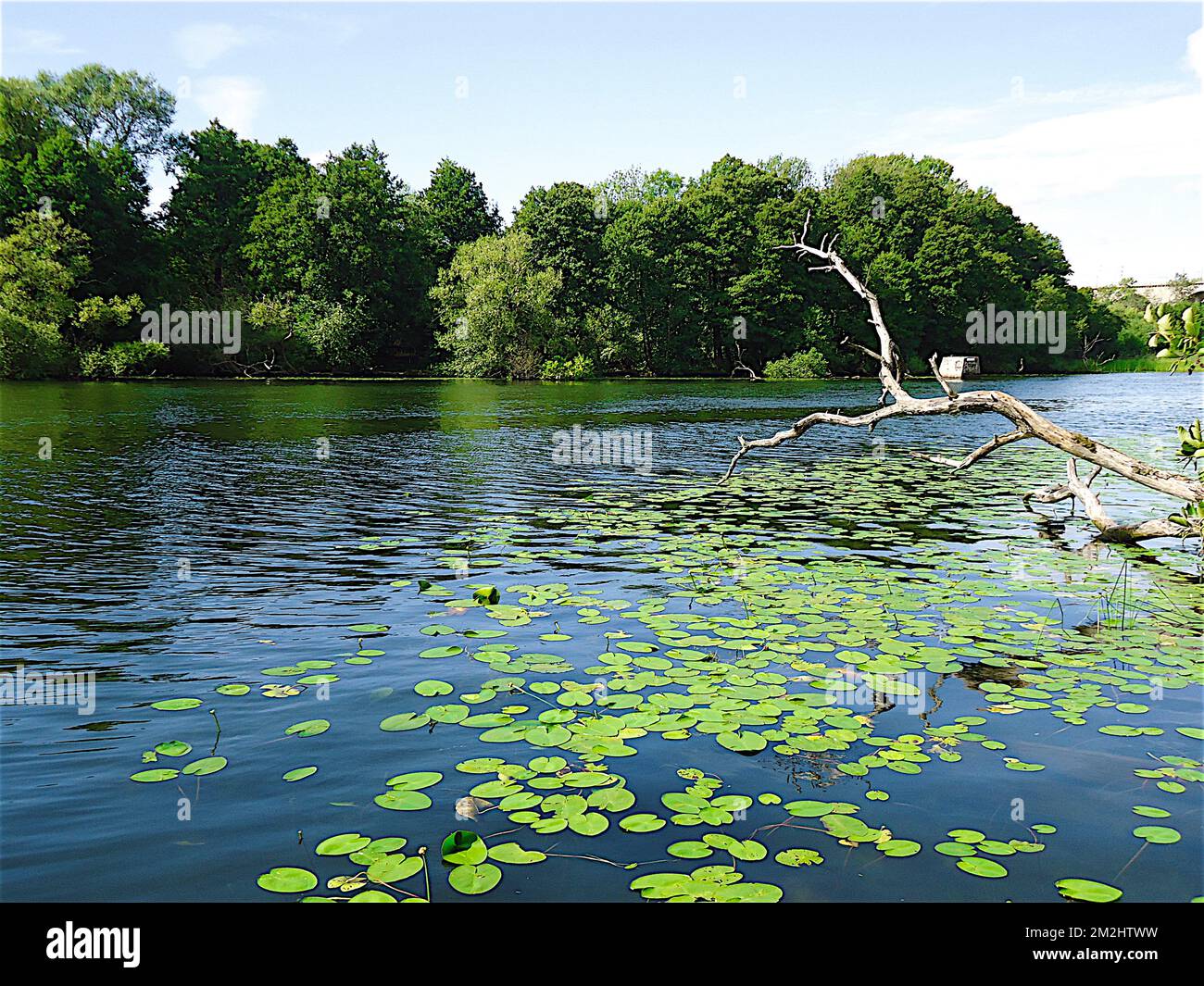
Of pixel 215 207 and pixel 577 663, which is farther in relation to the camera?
pixel 215 207

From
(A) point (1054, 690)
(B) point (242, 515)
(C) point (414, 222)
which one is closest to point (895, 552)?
(A) point (1054, 690)

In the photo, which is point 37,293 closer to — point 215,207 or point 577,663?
point 215,207

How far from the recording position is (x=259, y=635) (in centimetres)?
768

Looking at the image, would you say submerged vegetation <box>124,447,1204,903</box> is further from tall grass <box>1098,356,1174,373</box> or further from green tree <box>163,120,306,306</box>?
tall grass <box>1098,356,1174,373</box>

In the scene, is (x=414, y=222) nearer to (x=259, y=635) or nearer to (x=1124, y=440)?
(x=1124, y=440)

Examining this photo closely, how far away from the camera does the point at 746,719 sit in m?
5.64

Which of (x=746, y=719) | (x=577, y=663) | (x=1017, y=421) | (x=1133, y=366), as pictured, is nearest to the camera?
A: (x=746, y=719)

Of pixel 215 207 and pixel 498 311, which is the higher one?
pixel 215 207

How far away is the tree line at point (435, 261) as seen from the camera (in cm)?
6153

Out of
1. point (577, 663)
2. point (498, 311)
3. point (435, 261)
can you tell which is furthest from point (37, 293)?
point (577, 663)

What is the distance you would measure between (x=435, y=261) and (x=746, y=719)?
278 ft

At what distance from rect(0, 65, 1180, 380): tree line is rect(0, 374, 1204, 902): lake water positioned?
5056 centimetres
